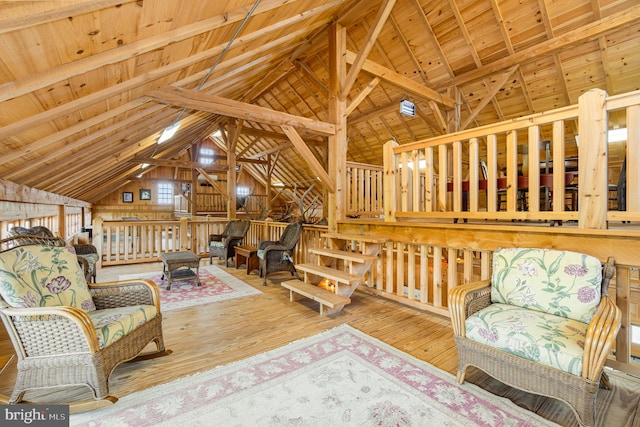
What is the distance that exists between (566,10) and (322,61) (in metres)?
4.24

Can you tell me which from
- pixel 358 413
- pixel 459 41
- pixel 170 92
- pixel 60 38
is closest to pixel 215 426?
pixel 358 413

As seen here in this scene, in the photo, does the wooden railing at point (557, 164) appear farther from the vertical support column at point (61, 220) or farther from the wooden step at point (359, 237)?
the vertical support column at point (61, 220)

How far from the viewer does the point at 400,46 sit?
5488 millimetres

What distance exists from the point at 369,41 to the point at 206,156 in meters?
12.6

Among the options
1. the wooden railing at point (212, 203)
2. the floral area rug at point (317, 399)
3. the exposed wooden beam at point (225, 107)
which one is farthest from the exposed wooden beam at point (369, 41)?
the wooden railing at point (212, 203)

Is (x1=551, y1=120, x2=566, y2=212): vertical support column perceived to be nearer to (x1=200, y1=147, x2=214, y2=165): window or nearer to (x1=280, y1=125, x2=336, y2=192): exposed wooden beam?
(x1=280, y1=125, x2=336, y2=192): exposed wooden beam

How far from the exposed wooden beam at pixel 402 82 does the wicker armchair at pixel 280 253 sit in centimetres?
269

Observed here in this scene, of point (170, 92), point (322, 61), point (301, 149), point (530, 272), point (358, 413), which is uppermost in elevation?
point (322, 61)

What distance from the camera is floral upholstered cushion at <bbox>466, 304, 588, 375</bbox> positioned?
147 centimetres

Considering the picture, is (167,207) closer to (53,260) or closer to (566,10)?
(53,260)

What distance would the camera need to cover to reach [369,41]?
3.92 meters

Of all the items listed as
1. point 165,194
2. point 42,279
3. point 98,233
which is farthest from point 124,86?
point 165,194

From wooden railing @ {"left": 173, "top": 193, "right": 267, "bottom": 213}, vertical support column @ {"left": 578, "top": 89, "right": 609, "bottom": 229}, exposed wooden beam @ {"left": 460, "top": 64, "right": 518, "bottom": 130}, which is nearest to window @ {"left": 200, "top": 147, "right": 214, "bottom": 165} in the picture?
wooden railing @ {"left": 173, "top": 193, "right": 267, "bottom": 213}

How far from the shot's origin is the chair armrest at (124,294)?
2152 mm
